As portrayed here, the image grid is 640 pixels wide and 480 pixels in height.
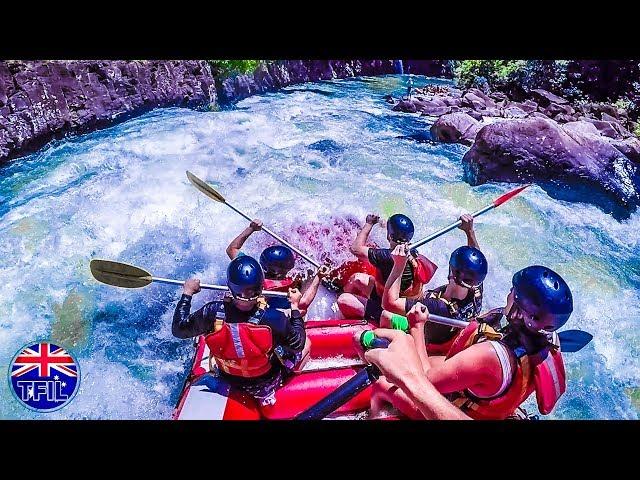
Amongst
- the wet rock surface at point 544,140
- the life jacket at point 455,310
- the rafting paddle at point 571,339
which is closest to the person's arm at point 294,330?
the rafting paddle at point 571,339

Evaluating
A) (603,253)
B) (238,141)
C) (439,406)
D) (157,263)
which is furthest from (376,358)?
(238,141)

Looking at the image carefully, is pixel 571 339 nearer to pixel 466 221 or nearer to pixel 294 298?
pixel 466 221

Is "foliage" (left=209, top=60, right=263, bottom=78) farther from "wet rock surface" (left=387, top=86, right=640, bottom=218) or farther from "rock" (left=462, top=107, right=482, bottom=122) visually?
"rock" (left=462, top=107, right=482, bottom=122)

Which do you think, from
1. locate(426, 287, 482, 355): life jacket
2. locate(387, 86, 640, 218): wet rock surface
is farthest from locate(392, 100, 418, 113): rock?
locate(426, 287, 482, 355): life jacket

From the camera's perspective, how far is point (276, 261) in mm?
2631

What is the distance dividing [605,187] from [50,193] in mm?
4310

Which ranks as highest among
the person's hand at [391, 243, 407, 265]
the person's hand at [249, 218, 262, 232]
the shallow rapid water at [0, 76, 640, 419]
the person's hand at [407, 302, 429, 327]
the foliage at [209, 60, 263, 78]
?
the foliage at [209, 60, 263, 78]

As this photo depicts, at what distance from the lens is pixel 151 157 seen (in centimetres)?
434

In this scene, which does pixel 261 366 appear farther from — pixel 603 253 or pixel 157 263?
pixel 603 253

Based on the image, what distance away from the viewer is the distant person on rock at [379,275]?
9.64ft

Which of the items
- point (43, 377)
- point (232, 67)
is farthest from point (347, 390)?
point (232, 67)

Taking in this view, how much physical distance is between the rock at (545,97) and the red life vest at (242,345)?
8.44 ft

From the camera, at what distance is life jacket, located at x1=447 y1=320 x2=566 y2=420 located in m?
1.71

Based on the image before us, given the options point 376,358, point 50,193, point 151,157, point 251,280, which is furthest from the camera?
point 151,157
